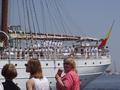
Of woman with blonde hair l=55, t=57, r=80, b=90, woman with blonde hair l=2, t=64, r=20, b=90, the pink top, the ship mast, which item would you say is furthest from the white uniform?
the ship mast

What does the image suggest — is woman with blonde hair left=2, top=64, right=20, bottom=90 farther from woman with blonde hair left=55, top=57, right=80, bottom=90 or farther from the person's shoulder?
woman with blonde hair left=55, top=57, right=80, bottom=90

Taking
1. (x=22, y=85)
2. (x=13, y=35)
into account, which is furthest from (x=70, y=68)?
(x=13, y=35)

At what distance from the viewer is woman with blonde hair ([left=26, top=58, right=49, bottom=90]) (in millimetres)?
9180

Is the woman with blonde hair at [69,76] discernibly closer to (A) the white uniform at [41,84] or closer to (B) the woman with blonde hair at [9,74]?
(A) the white uniform at [41,84]

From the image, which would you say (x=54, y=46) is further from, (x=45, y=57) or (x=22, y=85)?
(x=22, y=85)

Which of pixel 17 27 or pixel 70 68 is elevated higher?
pixel 17 27

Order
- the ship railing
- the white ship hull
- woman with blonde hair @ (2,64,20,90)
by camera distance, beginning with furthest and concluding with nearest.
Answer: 1. the ship railing
2. the white ship hull
3. woman with blonde hair @ (2,64,20,90)

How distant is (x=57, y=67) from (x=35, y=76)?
31.5 metres

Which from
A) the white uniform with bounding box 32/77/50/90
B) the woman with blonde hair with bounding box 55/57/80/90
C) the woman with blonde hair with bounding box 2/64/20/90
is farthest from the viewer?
the woman with blonde hair with bounding box 55/57/80/90

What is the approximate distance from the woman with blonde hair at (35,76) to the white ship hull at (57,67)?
2668 cm

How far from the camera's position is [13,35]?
43.8m

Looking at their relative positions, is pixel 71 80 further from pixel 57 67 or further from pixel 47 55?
pixel 47 55

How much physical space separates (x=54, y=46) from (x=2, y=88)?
3584 centimetres

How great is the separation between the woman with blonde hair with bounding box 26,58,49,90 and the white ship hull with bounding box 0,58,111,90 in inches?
1050
